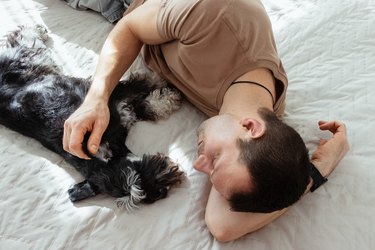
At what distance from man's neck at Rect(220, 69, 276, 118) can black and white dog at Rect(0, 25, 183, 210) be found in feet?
0.98

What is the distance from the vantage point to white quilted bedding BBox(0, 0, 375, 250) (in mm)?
1176

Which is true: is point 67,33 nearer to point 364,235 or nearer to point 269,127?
point 269,127

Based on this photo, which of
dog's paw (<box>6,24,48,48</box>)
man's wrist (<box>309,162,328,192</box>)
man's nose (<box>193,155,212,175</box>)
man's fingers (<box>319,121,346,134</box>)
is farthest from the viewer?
dog's paw (<box>6,24,48,48</box>)

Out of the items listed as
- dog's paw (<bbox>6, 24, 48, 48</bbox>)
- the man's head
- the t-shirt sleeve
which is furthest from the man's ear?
dog's paw (<bbox>6, 24, 48, 48</bbox>)

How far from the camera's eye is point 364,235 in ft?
3.71

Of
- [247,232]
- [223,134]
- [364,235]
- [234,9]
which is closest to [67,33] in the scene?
[234,9]

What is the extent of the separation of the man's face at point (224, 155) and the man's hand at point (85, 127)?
0.33 m

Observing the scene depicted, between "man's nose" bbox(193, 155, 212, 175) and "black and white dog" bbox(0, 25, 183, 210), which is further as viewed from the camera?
"black and white dog" bbox(0, 25, 183, 210)

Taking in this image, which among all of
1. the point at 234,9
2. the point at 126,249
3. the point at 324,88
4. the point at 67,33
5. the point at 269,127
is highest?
the point at 234,9

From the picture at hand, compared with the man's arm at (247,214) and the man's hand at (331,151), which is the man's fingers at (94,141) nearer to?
the man's arm at (247,214)

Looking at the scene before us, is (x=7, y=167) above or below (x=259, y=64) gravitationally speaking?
below

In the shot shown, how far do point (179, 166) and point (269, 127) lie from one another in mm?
419

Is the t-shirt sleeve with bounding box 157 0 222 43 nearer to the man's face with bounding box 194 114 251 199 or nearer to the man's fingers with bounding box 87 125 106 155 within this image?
the man's face with bounding box 194 114 251 199

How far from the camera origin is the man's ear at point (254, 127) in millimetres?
1010
